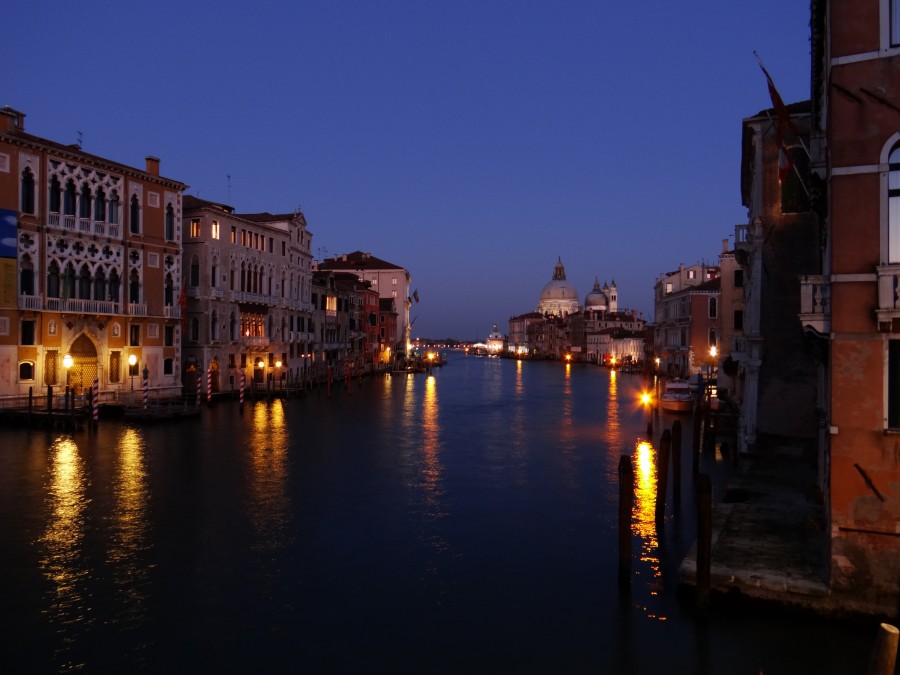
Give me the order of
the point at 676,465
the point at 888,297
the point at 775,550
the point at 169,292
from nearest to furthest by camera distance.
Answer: the point at 888,297, the point at 775,550, the point at 676,465, the point at 169,292

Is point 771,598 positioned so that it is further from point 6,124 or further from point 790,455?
point 6,124

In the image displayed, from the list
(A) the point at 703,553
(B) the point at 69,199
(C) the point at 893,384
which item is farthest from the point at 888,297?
(B) the point at 69,199

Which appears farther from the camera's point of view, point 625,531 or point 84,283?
point 84,283

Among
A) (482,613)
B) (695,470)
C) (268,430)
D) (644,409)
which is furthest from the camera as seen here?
(644,409)

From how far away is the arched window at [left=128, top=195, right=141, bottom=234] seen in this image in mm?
35156

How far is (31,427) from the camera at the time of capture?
28.3 m

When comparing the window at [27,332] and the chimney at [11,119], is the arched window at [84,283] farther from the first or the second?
the chimney at [11,119]

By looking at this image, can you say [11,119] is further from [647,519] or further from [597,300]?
[597,300]

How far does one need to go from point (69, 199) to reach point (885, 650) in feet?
113

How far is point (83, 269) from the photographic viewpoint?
3244cm

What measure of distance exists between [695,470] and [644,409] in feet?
78.9

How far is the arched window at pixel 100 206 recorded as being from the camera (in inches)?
1300

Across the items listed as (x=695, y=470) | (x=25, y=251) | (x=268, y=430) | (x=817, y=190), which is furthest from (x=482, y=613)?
(x=25, y=251)

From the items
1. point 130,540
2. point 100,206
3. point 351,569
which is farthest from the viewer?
point 100,206
